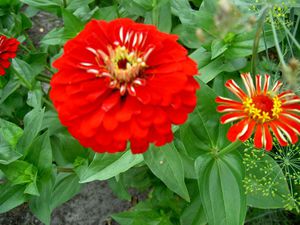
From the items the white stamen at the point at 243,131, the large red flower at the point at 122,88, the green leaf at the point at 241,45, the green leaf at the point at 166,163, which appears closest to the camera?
the large red flower at the point at 122,88

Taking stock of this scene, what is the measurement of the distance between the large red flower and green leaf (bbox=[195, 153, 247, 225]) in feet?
0.95

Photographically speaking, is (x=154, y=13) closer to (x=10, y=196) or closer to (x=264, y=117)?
(x=264, y=117)

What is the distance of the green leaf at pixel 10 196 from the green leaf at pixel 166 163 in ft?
1.46

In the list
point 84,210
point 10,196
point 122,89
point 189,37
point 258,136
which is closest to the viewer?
point 122,89

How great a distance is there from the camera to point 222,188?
3.07 ft

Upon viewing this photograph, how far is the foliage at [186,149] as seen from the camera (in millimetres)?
897

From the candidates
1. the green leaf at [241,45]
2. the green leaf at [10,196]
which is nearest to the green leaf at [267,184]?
the green leaf at [241,45]

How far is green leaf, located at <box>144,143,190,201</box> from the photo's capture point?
84 cm

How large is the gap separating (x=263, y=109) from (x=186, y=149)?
234 millimetres

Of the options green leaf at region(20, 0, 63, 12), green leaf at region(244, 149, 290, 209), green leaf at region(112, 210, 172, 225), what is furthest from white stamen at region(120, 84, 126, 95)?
green leaf at region(20, 0, 63, 12)

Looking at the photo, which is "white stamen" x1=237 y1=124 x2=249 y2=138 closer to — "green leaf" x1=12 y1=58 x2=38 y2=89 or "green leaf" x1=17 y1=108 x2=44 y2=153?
"green leaf" x1=17 y1=108 x2=44 y2=153

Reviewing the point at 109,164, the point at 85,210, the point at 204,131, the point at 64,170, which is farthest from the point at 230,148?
the point at 85,210

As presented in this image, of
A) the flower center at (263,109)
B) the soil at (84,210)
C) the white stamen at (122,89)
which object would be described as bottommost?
the soil at (84,210)

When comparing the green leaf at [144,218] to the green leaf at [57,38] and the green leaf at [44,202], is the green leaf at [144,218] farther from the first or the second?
the green leaf at [57,38]
